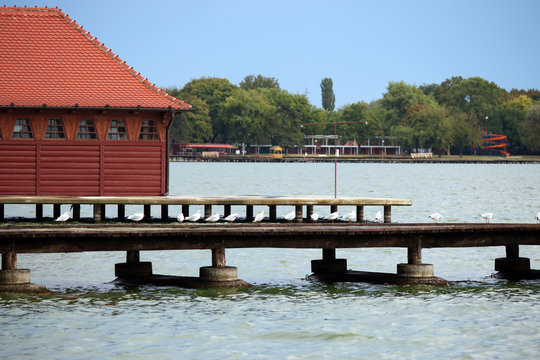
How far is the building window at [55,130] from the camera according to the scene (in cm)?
3947

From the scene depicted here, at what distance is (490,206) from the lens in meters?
77.1

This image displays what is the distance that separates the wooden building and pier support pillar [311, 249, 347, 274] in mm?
11294

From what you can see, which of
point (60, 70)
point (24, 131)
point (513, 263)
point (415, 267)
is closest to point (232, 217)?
point (415, 267)

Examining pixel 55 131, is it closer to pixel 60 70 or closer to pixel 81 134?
pixel 81 134

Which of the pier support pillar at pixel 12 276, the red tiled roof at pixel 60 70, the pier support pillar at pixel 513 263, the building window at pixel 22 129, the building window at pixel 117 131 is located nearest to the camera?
the pier support pillar at pixel 12 276

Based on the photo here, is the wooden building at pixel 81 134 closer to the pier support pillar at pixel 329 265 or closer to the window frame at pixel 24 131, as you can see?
the window frame at pixel 24 131

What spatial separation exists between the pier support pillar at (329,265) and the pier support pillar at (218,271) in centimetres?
415

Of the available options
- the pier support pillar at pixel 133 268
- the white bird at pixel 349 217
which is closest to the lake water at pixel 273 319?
the pier support pillar at pixel 133 268

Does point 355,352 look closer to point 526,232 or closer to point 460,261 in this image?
point 526,232

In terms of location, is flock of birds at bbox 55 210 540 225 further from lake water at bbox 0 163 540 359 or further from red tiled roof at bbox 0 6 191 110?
red tiled roof at bbox 0 6 191 110

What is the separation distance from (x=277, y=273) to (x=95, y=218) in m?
8.93

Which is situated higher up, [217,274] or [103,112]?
[103,112]

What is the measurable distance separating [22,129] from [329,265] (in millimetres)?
16036

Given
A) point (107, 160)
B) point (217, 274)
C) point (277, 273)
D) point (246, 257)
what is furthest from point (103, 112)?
point (217, 274)
